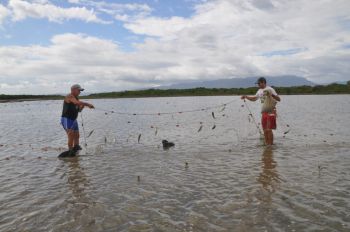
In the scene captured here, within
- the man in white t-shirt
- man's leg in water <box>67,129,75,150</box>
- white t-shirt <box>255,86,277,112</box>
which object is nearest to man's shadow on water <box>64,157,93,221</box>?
man's leg in water <box>67,129,75,150</box>

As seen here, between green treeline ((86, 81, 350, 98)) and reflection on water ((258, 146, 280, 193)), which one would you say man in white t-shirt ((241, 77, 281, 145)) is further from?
green treeline ((86, 81, 350, 98))

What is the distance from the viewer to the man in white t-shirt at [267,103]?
47.7 ft

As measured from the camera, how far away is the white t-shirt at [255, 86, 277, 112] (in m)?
14.6

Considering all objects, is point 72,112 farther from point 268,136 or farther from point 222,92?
point 222,92

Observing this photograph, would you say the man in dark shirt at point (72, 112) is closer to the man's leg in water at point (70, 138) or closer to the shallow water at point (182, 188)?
the man's leg in water at point (70, 138)

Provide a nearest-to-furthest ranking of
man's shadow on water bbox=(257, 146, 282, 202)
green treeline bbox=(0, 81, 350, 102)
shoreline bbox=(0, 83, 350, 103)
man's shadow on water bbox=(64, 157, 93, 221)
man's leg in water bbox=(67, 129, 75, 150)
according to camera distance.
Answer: man's shadow on water bbox=(64, 157, 93, 221), man's shadow on water bbox=(257, 146, 282, 202), man's leg in water bbox=(67, 129, 75, 150), shoreline bbox=(0, 83, 350, 103), green treeline bbox=(0, 81, 350, 102)

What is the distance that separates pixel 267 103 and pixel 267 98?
25 cm

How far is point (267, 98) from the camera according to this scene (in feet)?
48.2

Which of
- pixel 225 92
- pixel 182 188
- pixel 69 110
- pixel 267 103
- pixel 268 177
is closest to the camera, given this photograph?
pixel 182 188

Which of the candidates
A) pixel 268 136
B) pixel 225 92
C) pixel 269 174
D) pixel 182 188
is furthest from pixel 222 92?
pixel 182 188

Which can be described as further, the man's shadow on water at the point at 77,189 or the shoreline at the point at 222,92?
the shoreline at the point at 222,92

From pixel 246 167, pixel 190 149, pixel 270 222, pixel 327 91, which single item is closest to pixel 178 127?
pixel 190 149

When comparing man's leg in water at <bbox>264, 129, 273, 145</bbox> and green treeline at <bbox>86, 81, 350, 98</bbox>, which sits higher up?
green treeline at <bbox>86, 81, 350, 98</bbox>

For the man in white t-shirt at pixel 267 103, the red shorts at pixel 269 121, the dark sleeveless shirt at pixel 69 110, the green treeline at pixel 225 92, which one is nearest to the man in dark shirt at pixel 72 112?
the dark sleeveless shirt at pixel 69 110
